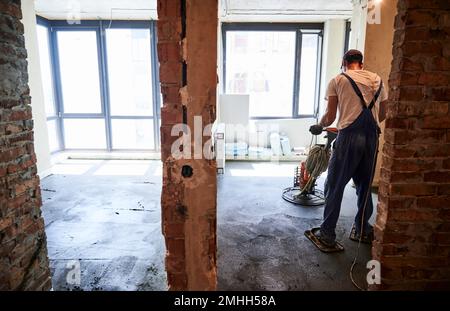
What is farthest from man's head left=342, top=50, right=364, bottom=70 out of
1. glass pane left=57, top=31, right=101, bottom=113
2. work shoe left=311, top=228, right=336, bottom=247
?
glass pane left=57, top=31, right=101, bottom=113

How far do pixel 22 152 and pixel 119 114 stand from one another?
16.6 ft

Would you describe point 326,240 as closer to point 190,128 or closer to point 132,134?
point 190,128

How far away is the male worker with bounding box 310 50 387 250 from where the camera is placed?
2367mm

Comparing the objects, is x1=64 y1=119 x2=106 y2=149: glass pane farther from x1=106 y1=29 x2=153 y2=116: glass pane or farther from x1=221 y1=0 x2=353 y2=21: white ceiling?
x1=221 y1=0 x2=353 y2=21: white ceiling

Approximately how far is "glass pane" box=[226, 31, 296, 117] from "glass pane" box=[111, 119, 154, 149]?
6.33 ft

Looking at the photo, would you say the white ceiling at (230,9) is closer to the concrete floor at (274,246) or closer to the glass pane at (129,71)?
the glass pane at (129,71)

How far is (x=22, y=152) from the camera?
5.40ft

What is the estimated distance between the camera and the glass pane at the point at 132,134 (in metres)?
6.53

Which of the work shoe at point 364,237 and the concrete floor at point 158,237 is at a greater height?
the work shoe at point 364,237

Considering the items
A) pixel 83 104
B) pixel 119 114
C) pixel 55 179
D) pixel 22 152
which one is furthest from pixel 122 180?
pixel 22 152

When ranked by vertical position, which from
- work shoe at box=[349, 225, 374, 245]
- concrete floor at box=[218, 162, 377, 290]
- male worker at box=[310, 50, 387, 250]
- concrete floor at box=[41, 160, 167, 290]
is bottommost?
concrete floor at box=[41, 160, 167, 290]

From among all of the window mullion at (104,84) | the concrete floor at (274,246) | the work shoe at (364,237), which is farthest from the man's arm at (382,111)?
the window mullion at (104,84)

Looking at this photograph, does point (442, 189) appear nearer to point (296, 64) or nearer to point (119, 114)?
point (296, 64)

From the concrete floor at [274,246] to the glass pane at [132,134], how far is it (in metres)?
2.86
